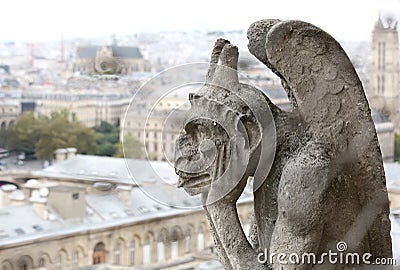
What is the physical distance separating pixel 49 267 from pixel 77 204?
513 mm

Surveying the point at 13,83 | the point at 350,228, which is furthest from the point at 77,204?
the point at 350,228

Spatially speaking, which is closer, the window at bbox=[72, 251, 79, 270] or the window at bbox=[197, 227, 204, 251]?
the window at bbox=[72, 251, 79, 270]

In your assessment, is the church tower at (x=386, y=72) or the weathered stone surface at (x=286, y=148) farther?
the church tower at (x=386, y=72)

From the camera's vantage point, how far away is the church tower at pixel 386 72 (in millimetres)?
3527

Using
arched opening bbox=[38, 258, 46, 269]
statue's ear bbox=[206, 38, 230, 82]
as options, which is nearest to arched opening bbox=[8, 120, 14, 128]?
arched opening bbox=[38, 258, 46, 269]

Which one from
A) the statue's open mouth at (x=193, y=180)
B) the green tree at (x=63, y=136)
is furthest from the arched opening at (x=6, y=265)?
the statue's open mouth at (x=193, y=180)

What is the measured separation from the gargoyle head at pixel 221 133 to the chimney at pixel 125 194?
3.54m

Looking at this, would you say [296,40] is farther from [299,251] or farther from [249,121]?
[299,251]

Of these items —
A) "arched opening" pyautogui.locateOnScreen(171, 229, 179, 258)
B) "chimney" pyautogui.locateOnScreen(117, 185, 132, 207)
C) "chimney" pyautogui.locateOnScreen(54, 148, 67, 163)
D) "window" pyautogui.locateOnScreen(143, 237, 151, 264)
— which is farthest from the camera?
"chimney" pyautogui.locateOnScreen(54, 148, 67, 163)

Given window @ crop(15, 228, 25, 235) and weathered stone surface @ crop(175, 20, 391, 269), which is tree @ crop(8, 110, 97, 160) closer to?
window @ crop(15, 228, 25, 235)

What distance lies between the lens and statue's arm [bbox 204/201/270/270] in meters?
0.80

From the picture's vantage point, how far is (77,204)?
423 cm

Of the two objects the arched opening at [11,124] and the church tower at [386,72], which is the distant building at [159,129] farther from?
the arched opening at [11,124]

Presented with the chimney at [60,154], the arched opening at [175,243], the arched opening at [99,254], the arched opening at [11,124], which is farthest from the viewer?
the arched opening at [11,124]
